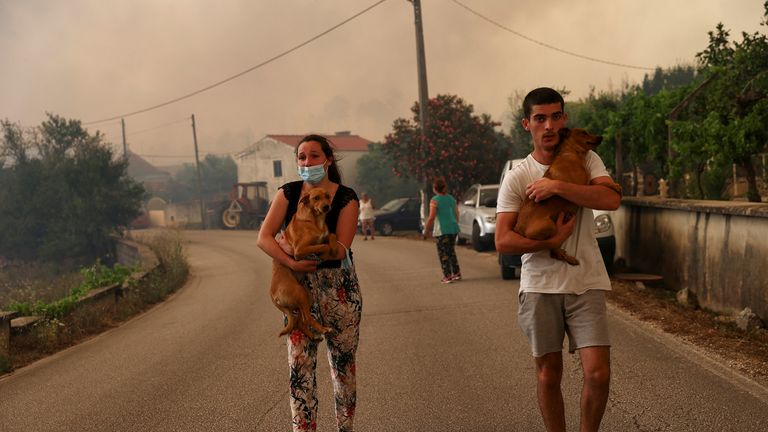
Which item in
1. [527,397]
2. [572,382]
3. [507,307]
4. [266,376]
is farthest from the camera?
[507,307]

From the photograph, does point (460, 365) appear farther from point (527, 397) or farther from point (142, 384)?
point (142, 384)

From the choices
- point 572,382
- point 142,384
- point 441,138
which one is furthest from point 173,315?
point 441,138

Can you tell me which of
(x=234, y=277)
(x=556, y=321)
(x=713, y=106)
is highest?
(x=713, y=106)

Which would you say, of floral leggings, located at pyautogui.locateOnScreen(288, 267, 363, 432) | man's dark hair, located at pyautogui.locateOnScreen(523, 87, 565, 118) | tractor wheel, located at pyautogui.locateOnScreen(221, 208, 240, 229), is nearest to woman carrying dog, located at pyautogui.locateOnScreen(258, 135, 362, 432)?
floral leggings, located at pyautogui.locateOnScreen(288, 267, 363, 432)

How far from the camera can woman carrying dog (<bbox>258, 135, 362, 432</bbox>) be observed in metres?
3.96

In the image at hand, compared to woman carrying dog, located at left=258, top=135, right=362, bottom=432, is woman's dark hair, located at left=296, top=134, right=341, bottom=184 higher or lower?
higher

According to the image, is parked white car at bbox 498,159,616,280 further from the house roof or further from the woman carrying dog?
the house roof

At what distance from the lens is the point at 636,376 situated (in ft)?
19.5

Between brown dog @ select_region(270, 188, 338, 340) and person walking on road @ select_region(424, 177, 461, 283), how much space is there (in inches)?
341

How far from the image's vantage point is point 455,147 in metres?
28.0

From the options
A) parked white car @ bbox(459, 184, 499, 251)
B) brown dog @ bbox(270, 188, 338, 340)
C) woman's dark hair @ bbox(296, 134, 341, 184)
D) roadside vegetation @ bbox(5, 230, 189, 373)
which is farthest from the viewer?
parked white car @ bbox(459, 184, 499, 251)

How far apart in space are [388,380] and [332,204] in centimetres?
261

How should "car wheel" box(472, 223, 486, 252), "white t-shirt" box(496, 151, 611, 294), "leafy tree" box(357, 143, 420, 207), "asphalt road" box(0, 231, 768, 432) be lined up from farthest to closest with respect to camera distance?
"leafy tree" box(357, 143, 420, 207), "car wheel" box(472, 223, 486, 252), "asphalt road" box(0, 231, 768, 432), "white t-shirt" box(496, 151, 611, 294)

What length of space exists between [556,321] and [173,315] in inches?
369
